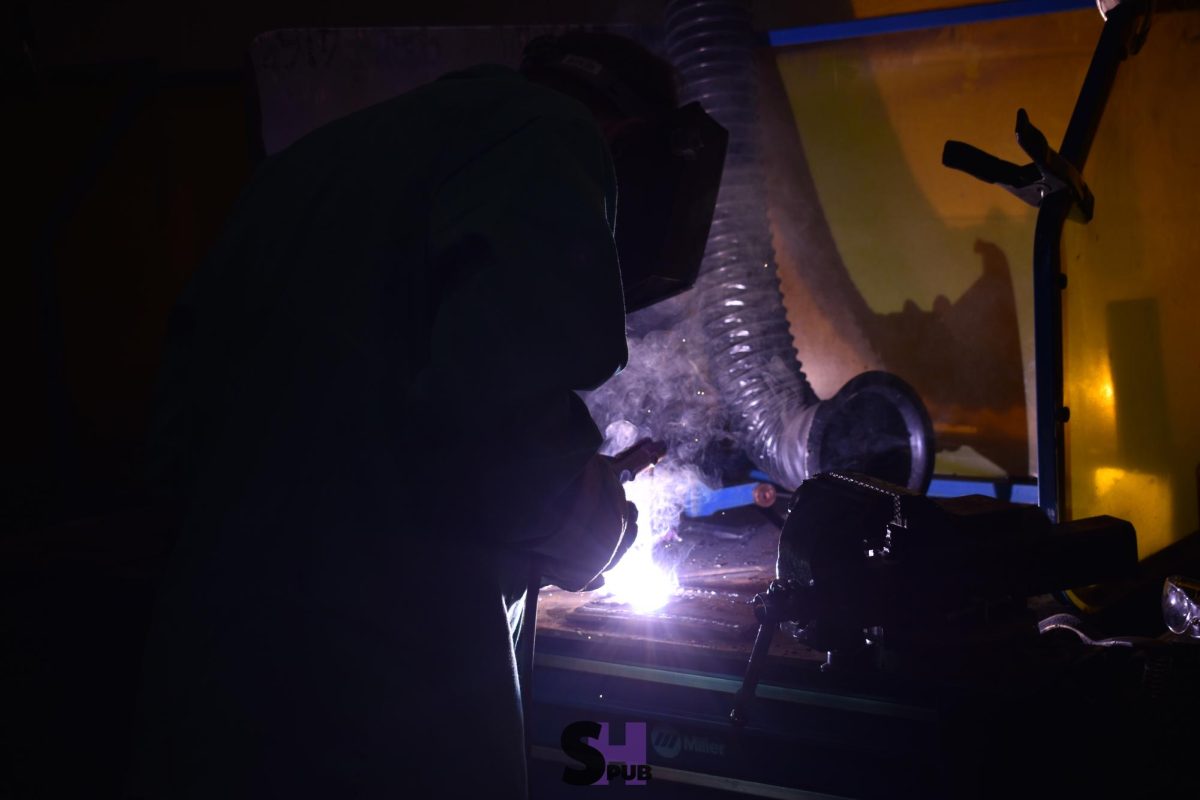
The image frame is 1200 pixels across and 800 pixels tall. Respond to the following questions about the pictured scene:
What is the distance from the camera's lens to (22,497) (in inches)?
120

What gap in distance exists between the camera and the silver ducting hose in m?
2.09

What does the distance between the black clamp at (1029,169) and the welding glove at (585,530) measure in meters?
0.86

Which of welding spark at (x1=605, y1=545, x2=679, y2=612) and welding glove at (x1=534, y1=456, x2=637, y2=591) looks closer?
welding glove at (x1=534, y1=456, x2=637, y2=591)

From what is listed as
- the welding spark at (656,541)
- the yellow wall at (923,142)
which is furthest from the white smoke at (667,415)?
the yellow wall at (923,142)

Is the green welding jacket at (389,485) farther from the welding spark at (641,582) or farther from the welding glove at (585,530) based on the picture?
the welding spark at (641,582)

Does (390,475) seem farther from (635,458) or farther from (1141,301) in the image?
(1141,301)

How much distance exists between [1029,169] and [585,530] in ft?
3.68

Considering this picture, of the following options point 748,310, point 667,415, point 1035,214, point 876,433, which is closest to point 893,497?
point 876,433

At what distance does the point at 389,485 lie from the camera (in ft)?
3.46

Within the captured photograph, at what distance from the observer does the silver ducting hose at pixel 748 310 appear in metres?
2.09

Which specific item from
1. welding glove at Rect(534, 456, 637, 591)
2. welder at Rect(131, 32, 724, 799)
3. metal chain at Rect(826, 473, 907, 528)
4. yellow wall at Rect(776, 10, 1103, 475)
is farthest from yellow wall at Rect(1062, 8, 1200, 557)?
welder at Rect(131, 32, 724, 799)

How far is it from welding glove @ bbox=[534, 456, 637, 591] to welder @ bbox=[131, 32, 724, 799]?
0.29 ft

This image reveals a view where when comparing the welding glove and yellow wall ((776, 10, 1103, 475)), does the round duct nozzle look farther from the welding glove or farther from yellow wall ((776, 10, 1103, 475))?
the welding glove

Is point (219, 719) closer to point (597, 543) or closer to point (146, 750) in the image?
point (146, 750)
